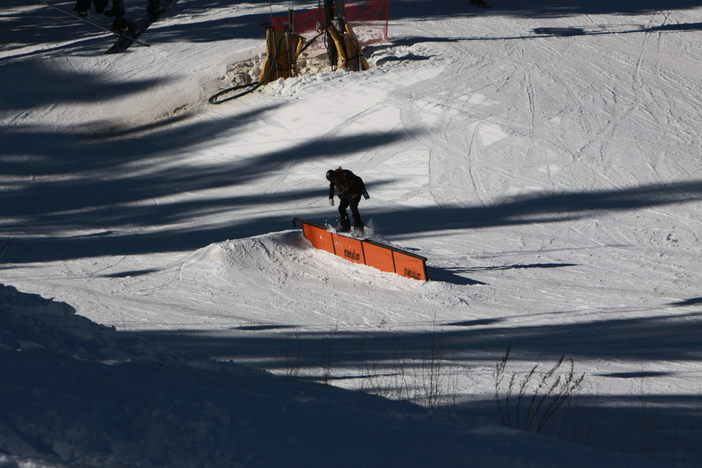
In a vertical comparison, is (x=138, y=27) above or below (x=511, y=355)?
above

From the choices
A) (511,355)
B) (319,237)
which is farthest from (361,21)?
(511,355)

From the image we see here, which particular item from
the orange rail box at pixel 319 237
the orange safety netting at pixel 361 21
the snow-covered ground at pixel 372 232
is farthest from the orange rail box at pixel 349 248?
the orange safety netting at pixel 361 21

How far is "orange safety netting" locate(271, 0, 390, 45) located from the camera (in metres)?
25.0

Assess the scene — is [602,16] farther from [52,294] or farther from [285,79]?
[52,294]

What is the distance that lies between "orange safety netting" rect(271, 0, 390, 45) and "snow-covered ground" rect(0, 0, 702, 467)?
1.81 feet

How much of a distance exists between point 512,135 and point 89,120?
35.6 feet

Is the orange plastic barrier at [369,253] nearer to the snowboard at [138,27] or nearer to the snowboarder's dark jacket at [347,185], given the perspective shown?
the snowboarder's dark jacket at [347,185]

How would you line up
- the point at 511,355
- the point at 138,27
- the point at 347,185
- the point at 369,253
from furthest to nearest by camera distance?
the point at 138,27 < the point at 347,185 < the point at 369,253 < the point at 511,355

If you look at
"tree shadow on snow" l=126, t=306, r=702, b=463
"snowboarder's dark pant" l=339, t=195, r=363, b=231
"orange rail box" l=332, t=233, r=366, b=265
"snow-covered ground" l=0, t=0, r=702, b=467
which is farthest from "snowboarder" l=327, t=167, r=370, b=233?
"tree shadow on snow" l=126, t=306, r=702, b=463

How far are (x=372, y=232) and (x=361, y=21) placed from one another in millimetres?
13074

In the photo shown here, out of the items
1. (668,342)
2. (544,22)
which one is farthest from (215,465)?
(544,22)

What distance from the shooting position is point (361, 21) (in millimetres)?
25812

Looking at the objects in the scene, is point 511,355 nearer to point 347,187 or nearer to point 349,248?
point 349,248

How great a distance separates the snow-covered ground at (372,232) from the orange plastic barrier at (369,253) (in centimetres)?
23
